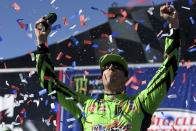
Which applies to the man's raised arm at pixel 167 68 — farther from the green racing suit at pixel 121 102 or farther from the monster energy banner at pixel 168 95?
the monster energy banner at pixel 168 95

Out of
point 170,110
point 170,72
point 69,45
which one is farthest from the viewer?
point 69,45

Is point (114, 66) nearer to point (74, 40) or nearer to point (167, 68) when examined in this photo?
point (167, 68)

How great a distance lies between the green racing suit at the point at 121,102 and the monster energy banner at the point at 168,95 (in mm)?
3726

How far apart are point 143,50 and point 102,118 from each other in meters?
4.34

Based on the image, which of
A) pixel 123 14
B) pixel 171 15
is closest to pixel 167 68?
pixel 171 15

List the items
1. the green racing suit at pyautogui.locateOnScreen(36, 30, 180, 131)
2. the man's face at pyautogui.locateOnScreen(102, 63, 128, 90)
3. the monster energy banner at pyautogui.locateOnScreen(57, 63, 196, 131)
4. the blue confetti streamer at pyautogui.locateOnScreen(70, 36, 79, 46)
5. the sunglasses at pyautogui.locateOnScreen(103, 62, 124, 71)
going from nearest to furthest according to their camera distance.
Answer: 1. the green racing suit at pyautogui.locateOnScreen(36, 30, 180, 131)
2. the man's face at pyautogui.locateOnScreen(102, 63, 128, 90)
3. the sunglasses at pyautogui.locateOnScreen(103, 62, 124, 71)
4. the monster energy banner at pyautogui.locateOnScreen(57, 63, 196, 131)
5. the blue confetti streamer at pyautogui.locateOnScreen(70, 36, 79, 46)

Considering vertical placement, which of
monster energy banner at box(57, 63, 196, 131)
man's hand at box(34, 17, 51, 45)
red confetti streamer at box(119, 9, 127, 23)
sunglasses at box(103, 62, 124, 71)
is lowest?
monster energy banner at box(57, 63, 196, 131)

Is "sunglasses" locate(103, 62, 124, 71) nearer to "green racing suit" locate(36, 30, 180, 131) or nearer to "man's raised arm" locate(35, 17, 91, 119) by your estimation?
"green racing suit" locate(36, 30, 180, 131)

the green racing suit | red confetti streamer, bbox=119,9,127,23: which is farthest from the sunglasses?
red confetti streamer, bbox=119,9,127,23

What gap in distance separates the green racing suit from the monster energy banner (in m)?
3.73

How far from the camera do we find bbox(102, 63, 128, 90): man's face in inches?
102

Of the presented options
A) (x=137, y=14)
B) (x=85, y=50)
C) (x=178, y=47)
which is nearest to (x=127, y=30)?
(x=137, y=14)

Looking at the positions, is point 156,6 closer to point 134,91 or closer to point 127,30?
point 127,30

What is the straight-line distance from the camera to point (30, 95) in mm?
6656
